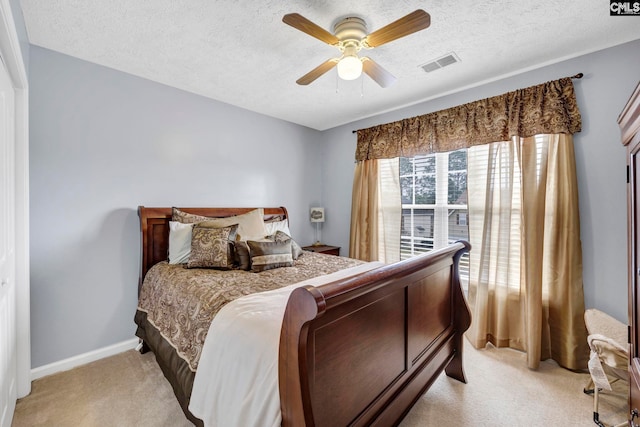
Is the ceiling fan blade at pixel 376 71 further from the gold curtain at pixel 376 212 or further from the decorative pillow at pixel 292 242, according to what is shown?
the decorative pillow at pixel 292 242

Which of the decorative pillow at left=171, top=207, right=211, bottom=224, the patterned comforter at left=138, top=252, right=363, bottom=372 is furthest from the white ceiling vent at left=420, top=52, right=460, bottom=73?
the decorative pillow at left=171, top=207, right=211, bottom=224

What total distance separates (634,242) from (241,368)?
191 cm

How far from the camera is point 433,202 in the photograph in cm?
323

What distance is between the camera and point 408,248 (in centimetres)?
345

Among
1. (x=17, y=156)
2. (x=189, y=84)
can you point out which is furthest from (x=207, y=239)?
(x=189, y=84)

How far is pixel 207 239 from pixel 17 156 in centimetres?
136

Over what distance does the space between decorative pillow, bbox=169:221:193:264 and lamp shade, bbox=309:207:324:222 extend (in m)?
1.92

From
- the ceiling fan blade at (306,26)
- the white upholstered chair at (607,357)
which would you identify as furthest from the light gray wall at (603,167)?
the ceiling fan blade at (306,26)

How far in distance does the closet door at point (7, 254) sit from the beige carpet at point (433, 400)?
28 centimetres

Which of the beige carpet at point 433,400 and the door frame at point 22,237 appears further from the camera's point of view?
the door frame at point 22,237

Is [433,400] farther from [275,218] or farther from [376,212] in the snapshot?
[275,218]

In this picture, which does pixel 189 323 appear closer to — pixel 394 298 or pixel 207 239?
pixel 207 239

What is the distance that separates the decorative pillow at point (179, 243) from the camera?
253 centimetres

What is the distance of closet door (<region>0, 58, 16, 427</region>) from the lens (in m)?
1.49
